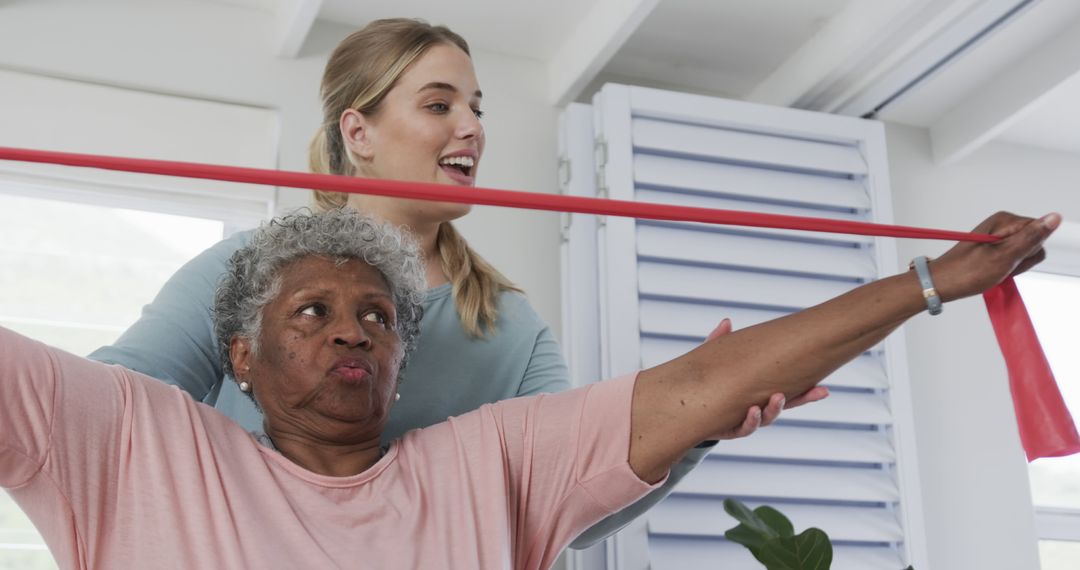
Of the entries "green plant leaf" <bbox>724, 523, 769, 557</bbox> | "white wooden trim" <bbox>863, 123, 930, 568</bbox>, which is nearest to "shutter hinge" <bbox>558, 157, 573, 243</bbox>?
"white wooden trim" <bbox>863, 123, 930, 568</bbox>

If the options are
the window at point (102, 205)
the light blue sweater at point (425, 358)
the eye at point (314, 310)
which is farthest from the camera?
the window at point (102, 205)

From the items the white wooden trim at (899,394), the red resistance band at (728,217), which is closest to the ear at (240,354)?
the red resistance band at (728,217)

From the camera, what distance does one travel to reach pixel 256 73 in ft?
8.76

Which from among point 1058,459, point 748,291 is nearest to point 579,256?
point 748,291

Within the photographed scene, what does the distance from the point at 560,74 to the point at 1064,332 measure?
1.74 m

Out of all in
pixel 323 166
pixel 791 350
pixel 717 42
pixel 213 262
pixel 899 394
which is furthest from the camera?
pixel 717 42

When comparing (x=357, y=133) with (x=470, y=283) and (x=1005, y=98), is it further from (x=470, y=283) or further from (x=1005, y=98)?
(x=1005, y=98)

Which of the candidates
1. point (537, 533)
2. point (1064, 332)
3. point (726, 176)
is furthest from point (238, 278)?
point (1064, 332)

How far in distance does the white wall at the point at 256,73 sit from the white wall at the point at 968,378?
3.41ft

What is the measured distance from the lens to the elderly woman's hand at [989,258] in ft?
4.20

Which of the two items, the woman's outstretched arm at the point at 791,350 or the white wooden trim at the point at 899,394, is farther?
the white wooden trim at the point at 899,394

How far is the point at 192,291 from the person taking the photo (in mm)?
1586

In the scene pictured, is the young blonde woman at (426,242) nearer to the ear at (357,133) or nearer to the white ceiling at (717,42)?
the ear at (357,133)

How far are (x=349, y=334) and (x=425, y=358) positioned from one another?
0.38 m
